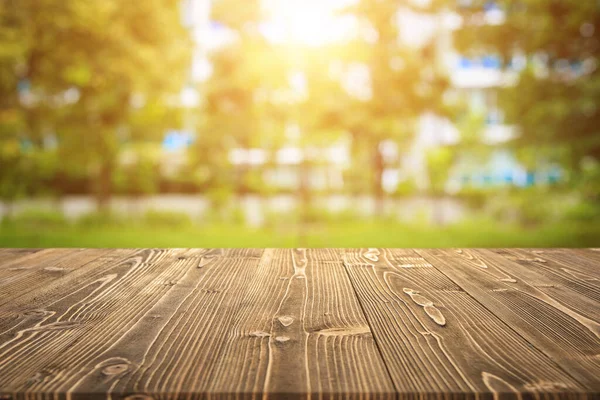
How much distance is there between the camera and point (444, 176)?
60.0ft

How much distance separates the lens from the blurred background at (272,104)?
8.19m

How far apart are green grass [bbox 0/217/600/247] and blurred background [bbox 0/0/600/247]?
5 cm

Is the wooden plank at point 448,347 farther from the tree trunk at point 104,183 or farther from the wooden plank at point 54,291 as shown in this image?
the tree trunk at point 104,183

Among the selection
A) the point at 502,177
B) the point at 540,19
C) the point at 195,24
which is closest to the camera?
the point at 540,19

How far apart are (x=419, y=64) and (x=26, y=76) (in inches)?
263

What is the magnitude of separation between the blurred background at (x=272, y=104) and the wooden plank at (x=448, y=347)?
7.26m

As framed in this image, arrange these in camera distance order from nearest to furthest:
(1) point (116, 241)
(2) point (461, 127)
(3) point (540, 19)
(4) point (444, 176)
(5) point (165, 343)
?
(5) point (165, 343), (3) point (540, 19), (1) point (116, 241), (4) point (444, 176), (2) point (461, 127)

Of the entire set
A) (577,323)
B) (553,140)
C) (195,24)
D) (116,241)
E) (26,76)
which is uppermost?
(195,24)

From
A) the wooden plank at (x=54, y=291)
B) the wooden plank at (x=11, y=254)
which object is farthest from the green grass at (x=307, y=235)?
the wooden plank at (x=54, y=291)

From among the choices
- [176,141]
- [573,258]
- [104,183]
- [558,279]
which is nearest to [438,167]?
[176,141]

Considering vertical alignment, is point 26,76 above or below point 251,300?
above

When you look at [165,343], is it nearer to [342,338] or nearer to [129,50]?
[342,338]

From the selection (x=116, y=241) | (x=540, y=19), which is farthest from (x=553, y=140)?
(x=116, y=241)

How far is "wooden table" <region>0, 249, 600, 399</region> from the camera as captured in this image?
2.52ft
